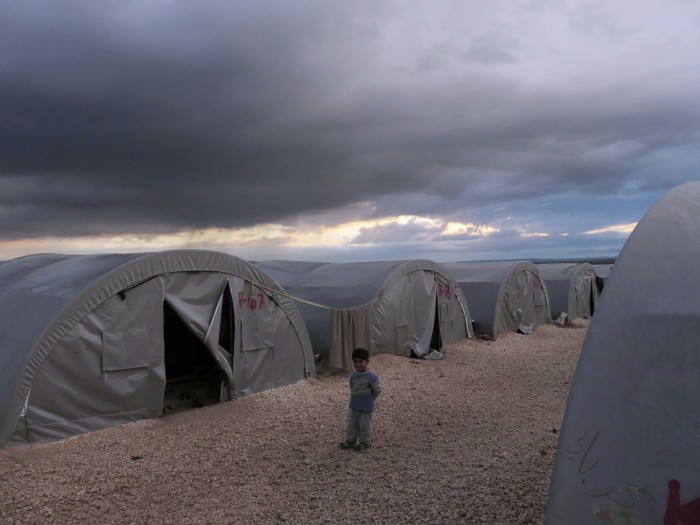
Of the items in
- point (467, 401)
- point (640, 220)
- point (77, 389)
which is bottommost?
point (467, 401)

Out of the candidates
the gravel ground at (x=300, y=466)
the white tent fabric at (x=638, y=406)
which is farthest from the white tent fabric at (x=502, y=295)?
the white tent fabric at (x=638, y=406)

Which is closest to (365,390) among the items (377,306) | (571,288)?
(377,306)

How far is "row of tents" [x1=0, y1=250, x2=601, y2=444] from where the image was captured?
7375mm

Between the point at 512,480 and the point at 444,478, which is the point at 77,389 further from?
the point at 512,480

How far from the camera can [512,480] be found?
591 centimetres

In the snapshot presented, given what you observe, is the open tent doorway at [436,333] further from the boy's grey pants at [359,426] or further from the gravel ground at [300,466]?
the boy's grey pants at [359,426]

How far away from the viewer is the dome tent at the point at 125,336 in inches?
286

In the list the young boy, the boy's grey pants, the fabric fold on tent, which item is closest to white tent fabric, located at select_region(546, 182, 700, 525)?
the young boy

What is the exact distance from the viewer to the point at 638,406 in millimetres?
3592

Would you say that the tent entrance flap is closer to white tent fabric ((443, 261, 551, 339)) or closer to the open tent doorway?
the open tent doorway

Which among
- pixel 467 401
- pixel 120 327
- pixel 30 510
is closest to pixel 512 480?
pixel 467 401

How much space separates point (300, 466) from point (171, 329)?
6.61m

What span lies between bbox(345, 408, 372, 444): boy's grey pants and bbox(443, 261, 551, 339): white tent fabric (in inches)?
442

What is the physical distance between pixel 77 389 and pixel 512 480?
612 cm
